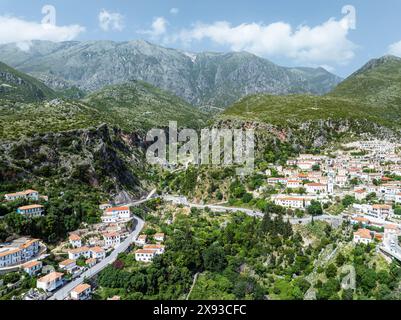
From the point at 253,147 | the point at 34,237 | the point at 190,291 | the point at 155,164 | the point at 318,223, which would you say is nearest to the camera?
the point at 190,291

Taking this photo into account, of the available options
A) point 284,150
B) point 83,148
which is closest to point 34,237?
point 83,148

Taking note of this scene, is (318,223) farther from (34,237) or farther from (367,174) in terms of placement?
(34,237)

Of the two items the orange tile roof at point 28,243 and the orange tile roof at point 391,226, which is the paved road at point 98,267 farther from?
the orange tile roof at point 391,226

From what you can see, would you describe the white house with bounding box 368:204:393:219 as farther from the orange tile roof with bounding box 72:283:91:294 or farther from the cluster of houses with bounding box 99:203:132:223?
the orange tile roof with bounding box 72:283:91:294

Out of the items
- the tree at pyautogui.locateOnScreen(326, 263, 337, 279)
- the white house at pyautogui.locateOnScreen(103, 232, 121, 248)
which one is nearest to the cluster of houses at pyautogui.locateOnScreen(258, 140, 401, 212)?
the tree at pyautogui.locateOnScreen(326, 263, 337, 279)

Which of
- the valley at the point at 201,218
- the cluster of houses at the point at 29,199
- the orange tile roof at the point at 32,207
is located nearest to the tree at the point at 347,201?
the valley at the point at 201,218

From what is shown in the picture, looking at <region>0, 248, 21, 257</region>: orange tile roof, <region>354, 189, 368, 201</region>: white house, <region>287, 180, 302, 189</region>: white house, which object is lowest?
<region>0, 248, 21, 257</region>: orange tile roof

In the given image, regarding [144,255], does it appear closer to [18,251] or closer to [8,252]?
[18,251]
